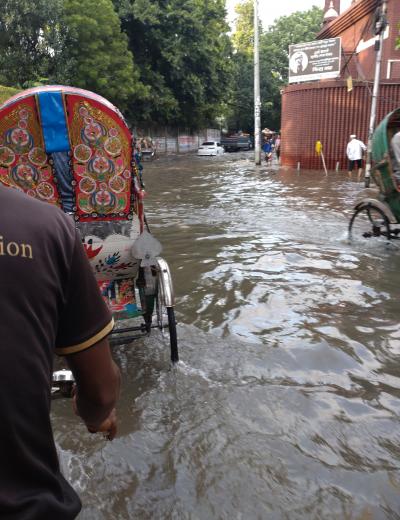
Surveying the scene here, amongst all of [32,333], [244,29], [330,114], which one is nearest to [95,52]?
[330,114]

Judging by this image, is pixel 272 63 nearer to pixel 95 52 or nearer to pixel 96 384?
pixel 95 52

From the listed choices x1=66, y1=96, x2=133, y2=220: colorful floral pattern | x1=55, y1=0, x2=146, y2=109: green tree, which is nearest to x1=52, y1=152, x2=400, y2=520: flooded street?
x1=66, y1=96, x2=133, y2=220: colorful floral pattern

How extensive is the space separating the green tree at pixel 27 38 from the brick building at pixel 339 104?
1155cm

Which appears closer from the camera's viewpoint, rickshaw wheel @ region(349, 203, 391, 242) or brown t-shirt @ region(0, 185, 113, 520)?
brown t-shirt @ region(0, 185, 113, 520)

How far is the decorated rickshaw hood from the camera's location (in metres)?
3.56

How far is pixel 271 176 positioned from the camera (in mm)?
19844

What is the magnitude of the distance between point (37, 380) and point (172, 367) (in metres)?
2.90

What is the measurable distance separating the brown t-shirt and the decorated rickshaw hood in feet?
8.43

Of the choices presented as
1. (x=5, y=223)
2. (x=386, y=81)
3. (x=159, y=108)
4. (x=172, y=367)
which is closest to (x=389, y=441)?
(x=172, y=367)

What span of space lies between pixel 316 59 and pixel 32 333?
22.1 m

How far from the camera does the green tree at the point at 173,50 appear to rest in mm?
30156

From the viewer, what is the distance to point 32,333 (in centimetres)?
118

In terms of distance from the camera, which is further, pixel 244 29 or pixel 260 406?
pixel 244 29

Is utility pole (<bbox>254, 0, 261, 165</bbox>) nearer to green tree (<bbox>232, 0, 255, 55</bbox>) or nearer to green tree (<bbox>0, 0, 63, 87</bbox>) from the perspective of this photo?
green tree (<bbox>0, 0, 63, 87</bbox>)
